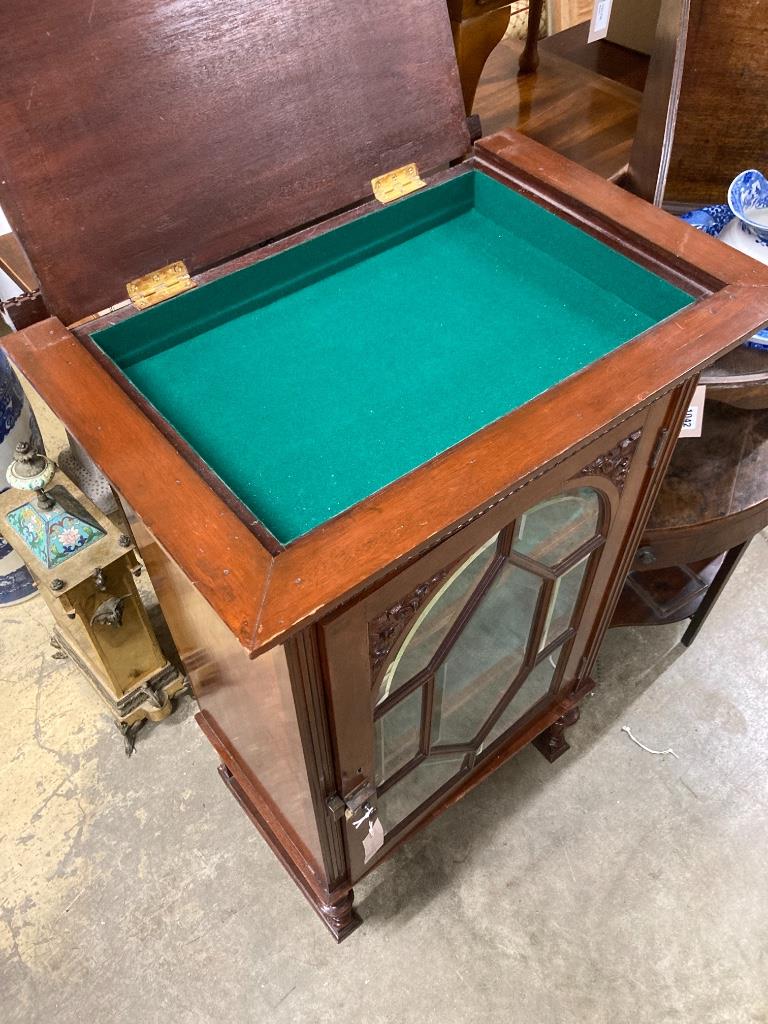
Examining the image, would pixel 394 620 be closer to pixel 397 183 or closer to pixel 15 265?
pixel 397 183

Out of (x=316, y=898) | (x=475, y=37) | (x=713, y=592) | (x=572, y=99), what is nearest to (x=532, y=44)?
(x=572, y=99)

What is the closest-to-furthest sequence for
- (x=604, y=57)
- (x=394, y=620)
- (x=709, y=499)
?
(x=394, y=620), (x=709, y=499), (x=604, y=57)

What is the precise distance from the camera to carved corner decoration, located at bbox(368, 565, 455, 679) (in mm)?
842

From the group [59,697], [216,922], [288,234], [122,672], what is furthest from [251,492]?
[59,697]

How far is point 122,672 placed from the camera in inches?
63.3

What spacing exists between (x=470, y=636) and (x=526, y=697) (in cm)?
38

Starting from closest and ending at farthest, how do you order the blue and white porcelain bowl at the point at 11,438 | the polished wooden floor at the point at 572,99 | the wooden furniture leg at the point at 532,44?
the blue and white porcelain bowl at the point at 11,438
the polished wooden floor at the point at 572,99
the wooden furniture leg at the point at 532,44

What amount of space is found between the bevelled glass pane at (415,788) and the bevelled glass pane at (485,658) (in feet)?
0.18

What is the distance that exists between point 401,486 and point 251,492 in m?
0.16

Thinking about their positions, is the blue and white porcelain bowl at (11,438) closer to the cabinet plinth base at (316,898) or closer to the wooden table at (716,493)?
the cabinet plinth base at (316,898)

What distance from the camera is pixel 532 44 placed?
2.00 m

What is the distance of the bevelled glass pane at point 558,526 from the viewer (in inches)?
38.6

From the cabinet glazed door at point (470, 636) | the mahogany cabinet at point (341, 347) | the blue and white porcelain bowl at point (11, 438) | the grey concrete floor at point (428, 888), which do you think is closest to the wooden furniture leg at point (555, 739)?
the grey concrete floor at point (428, 888)

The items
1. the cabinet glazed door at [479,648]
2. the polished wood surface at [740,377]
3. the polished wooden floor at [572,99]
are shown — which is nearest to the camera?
the cabinet glazed door at [479,648]
